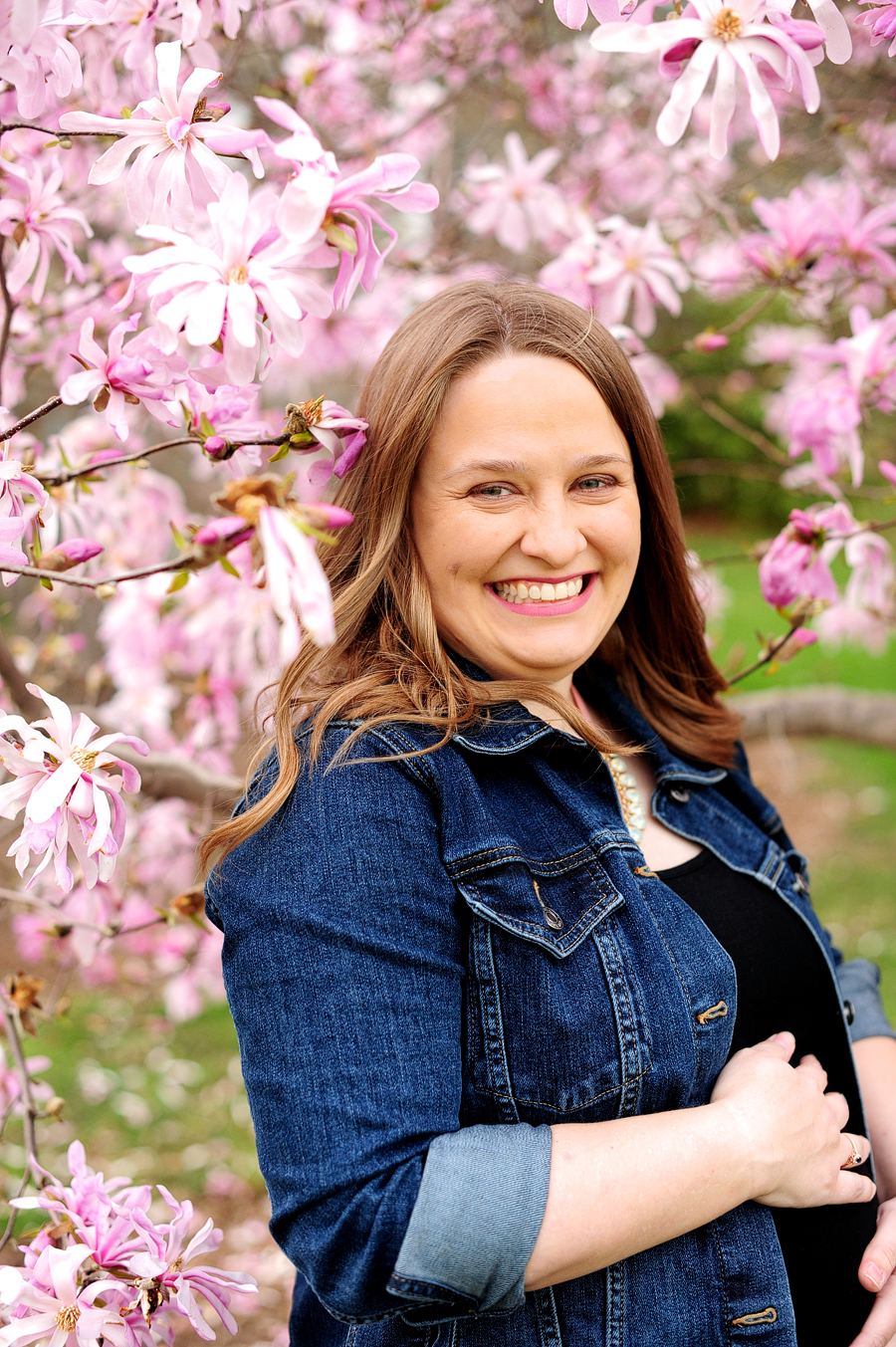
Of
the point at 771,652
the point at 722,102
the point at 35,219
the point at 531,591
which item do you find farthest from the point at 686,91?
the point at 771,652

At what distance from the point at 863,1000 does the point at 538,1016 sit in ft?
2.75

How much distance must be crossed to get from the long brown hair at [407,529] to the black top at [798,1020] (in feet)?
0.88

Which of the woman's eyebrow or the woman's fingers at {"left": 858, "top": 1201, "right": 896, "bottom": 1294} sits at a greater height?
the woman's eyebrow

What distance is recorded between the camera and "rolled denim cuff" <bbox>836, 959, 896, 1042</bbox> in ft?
5.47

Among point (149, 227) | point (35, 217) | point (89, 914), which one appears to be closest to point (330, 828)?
point (149, 227)

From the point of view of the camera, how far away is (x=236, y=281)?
910 millimetres

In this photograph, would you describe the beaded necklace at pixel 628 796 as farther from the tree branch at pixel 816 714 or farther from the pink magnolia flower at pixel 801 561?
the tree branch at pixel 816 714

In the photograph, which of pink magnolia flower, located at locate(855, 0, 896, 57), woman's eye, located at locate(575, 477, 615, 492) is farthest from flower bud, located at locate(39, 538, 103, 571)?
pink magnolia flower, located at locate(855, 0, 896, 57)

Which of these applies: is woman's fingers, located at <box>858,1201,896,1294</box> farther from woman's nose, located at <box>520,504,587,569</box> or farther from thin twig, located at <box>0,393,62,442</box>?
thin twig, located at <box>0,393,62,442</box>

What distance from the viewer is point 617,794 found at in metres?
1.41

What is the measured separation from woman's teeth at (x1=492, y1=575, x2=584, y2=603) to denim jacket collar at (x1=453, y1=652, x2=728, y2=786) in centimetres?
10

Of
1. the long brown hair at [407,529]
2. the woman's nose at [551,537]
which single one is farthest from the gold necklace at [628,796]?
the woman's nose at [551,537]

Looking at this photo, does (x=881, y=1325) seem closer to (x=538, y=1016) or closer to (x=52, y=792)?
(x=538, y=1016)

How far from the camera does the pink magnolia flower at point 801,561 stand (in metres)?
1.76
